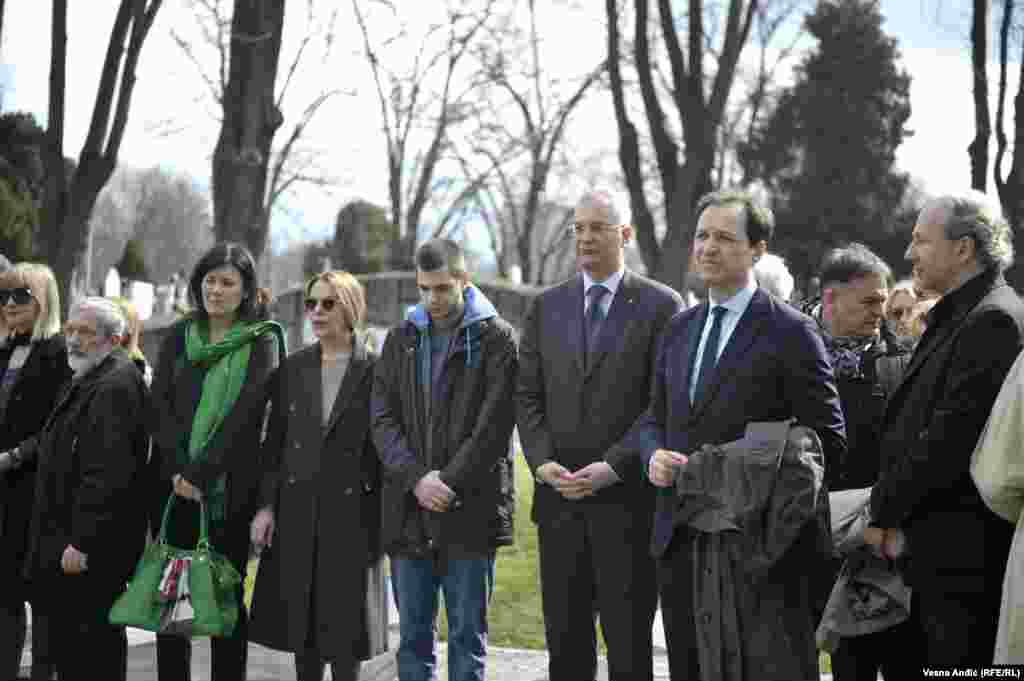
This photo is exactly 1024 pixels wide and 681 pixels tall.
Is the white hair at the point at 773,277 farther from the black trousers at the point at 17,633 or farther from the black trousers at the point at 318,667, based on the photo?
the black trousers at the point at 17,633

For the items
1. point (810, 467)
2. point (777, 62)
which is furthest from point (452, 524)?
point (777, 62)

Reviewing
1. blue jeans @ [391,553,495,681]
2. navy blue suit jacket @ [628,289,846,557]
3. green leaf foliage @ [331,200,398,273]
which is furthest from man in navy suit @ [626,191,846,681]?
green leaf foliage @ [331,200,398,273]

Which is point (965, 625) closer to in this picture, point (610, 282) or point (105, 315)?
point (610, 282)

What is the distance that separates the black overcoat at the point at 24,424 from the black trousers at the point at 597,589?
298 cm

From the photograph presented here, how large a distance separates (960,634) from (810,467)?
2.50 ft

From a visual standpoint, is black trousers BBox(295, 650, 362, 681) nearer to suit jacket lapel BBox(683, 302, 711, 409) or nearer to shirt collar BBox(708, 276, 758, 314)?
suit jacket lapel BBox(683, 302, 711, 409)

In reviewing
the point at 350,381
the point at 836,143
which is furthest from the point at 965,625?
the point at 836,143

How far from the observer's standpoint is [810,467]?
14.8 ft

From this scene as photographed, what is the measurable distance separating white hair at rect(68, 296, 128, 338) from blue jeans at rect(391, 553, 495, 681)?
6.21ft

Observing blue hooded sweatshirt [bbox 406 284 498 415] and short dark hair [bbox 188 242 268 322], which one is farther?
short dark hair [bbox 188 242 268 322]

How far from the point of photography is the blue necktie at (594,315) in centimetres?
561

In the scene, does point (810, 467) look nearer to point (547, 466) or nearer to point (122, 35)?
point (547, 466)

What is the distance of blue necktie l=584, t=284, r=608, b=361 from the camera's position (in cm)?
561

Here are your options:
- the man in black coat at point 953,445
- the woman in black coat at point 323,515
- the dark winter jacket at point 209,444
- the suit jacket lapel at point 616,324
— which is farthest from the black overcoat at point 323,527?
the man in black coat at point 953,445
